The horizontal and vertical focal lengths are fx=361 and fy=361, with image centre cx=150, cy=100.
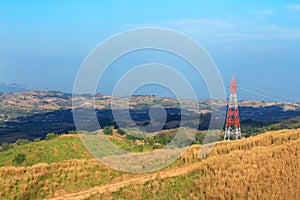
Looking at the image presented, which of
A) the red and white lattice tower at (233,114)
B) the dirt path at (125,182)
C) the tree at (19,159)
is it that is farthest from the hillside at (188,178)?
the red and white lattice tower at (233,114)

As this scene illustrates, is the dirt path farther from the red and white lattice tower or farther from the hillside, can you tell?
the red and white lattice tower

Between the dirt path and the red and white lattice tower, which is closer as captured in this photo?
the dirt path

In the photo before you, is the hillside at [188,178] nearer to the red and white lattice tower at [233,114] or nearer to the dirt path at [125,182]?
the dirt path at [125,182]

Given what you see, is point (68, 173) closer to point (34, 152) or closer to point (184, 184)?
point (184, 184)

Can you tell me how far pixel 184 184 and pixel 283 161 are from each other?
17.5 feet

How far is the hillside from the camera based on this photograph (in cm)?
1645

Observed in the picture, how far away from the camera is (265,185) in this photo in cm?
1650

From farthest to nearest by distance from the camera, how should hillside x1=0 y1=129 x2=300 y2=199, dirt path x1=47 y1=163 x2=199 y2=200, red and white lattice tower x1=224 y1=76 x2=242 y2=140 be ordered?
red and white lattice tower x1=224 y1=76 x2=242 y2=140, dirt path x1=47 y1=163 x2=199 y2=200, hillside x1=0 y1=129 x2=300 y2=199

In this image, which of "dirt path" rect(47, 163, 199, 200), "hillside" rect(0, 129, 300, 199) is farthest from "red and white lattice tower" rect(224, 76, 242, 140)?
"dirt path" rect(47, 163, 199, 200)

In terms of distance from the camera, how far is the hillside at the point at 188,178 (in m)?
16.5

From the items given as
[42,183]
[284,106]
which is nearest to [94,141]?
[42,183]

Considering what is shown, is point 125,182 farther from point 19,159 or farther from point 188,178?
point 19,159

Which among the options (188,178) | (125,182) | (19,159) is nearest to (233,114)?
(19,159)

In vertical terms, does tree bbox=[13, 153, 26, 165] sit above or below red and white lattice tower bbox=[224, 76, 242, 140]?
below
